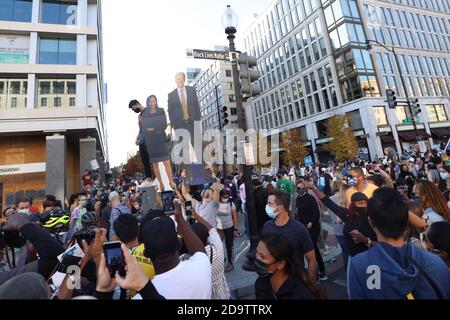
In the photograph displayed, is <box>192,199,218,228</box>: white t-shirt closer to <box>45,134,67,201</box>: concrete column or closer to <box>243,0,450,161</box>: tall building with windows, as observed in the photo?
<box>45,134,67,201</box>: concrete column

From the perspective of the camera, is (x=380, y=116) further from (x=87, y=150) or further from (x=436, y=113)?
(x=87, y=150)

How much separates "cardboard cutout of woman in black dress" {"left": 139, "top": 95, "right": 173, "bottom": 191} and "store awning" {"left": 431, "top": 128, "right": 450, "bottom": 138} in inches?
1859

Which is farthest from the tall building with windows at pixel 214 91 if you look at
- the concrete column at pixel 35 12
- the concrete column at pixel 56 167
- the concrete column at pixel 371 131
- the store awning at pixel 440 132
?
the concrete column at pixel 56 167

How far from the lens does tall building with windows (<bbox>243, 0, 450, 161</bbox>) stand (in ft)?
123

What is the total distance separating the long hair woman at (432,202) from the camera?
3500mm

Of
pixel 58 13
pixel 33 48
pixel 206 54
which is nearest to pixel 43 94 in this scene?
pixel 33 48

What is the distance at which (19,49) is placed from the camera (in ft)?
68.6

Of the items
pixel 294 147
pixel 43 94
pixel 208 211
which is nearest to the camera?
pixel 208 211

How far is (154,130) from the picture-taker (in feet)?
27.5

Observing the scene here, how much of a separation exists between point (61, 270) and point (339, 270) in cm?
563

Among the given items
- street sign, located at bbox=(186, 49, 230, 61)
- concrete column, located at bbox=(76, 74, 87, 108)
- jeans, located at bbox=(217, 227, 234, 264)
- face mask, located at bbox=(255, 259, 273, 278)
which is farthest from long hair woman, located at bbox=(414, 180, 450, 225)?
concrete column, located at bbox=(76, 74, 87, 108)

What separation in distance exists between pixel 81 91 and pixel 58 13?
25.6ft

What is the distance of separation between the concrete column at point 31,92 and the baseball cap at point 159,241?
2341 cm

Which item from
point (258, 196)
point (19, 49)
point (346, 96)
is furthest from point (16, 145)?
point (346, 96)
